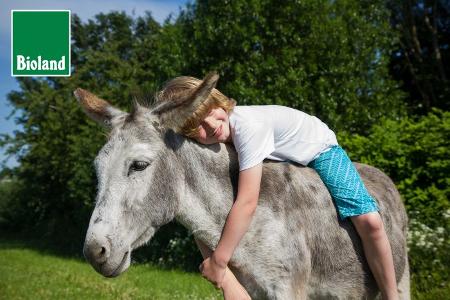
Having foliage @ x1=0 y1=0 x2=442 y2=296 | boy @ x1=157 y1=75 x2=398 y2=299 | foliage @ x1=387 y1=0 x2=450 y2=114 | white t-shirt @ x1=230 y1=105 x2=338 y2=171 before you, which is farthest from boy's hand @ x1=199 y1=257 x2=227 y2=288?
foliage @ x1=387 y1=0 x2=450 y2=114

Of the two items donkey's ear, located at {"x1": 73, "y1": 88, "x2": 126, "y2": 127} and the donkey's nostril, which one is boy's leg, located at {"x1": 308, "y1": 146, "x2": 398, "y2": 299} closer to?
donkey's ear, located at {"x1": 73, "y1": 88, "x2": 126, "y2": 127}

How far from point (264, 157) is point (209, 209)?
42 centimetres

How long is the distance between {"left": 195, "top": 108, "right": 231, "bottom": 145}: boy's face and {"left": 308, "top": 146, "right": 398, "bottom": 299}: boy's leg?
25.8 inches

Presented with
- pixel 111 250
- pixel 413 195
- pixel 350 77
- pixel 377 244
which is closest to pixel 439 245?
pixel 413 195

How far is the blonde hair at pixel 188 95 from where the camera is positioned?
301 cm

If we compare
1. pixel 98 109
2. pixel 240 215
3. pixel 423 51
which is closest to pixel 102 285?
pixel 98 109

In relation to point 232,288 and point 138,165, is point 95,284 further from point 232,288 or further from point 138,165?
point 138,165

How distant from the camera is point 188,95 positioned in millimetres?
2910

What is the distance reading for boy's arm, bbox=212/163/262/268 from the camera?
2.96 metres

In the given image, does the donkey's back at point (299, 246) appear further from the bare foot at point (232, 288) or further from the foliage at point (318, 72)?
the foliage at point (318, 72)

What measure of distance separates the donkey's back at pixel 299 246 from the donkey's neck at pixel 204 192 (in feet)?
0.60

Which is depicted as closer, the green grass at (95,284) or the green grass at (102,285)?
the green grass at (102,285)

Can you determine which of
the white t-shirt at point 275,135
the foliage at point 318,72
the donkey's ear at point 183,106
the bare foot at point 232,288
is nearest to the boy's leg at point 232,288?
the bare foot at point 232,288

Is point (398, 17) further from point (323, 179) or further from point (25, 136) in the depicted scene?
point (323, 179)
